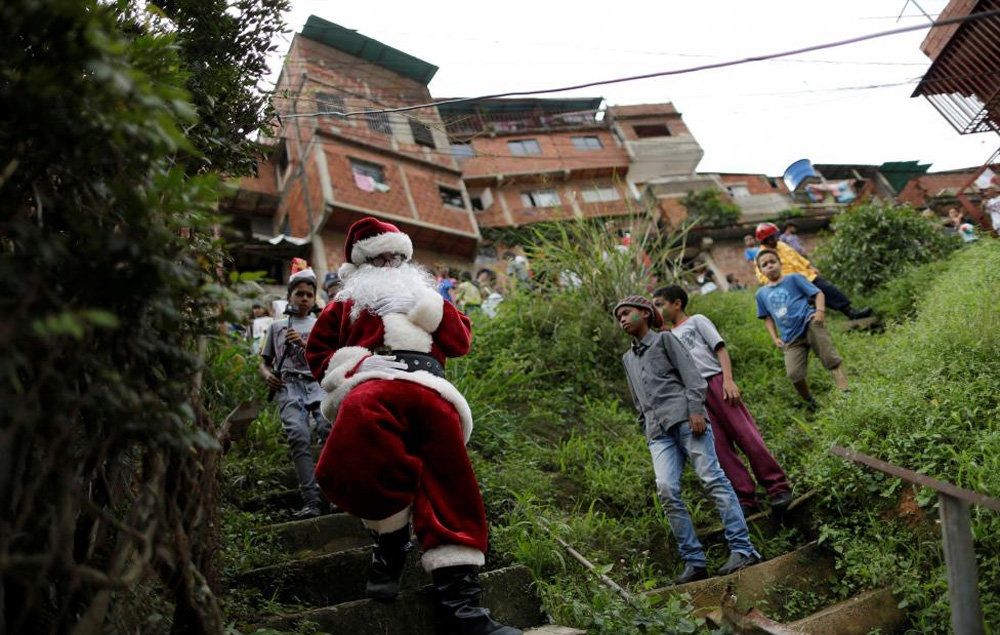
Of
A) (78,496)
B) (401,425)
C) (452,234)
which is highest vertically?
(452,234)

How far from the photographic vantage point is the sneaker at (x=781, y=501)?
14.3 ft

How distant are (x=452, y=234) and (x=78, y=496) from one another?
62.4 ft

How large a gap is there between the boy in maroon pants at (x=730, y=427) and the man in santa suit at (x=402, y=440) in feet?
7.27

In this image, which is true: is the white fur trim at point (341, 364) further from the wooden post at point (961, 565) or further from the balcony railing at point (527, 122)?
the balcony railing at point (527, 122)

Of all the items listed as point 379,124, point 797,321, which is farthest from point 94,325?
point 379,124

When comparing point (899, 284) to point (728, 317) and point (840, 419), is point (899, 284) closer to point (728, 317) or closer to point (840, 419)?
point (728, 317)

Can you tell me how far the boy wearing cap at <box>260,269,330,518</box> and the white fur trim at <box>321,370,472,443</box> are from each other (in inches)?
54.4

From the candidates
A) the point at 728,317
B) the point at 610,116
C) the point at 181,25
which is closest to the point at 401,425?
the point at 181,25

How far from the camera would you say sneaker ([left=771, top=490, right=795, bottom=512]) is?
172 inches

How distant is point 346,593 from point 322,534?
58cm

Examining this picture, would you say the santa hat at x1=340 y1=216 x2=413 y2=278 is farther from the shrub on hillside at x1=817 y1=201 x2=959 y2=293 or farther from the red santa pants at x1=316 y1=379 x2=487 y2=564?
the shrub on hillside at x1=817 y1=201 x2=959 y2=293

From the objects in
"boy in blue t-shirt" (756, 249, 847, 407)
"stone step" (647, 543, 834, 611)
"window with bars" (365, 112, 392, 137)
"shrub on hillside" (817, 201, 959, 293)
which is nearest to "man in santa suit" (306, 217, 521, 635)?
"stone step" (647, 543, 834, 611)

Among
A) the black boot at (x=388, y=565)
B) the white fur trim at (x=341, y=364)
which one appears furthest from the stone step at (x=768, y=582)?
the white fur trim at (x=341, y=364)

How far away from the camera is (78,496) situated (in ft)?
5.43
